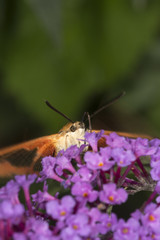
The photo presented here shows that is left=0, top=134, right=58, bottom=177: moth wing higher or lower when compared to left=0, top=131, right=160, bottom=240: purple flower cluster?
higher

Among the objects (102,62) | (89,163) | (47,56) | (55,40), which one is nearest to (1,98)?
(47,56)

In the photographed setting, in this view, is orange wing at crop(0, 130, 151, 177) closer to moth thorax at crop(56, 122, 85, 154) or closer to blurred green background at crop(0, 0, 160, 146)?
moth thorax at crop(56, 122, 85, 154)

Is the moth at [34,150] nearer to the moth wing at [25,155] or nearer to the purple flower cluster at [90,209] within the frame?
the moth wing at [25,155]

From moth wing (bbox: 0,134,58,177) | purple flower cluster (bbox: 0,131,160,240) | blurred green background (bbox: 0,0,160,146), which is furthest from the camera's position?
blurred green background (bbox: 0,0,160,146)

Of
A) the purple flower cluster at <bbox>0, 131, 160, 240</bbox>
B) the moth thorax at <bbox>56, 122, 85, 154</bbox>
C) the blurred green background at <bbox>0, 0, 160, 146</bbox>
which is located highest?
the blurred green background at <bbox>0, 0, 160, 146</bbox>

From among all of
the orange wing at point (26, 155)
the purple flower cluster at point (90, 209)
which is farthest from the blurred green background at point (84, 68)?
the purple flower cluster at point (90, 209)

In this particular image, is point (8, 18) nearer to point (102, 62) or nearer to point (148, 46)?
point (102, 62)

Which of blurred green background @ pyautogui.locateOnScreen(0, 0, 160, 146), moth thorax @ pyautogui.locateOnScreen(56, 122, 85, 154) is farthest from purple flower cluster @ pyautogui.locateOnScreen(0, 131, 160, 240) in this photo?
blurred green background @ pyautogui.locateOnScreen(0, 0, 160, 146)

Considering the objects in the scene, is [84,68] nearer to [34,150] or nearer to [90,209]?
[34,150]
